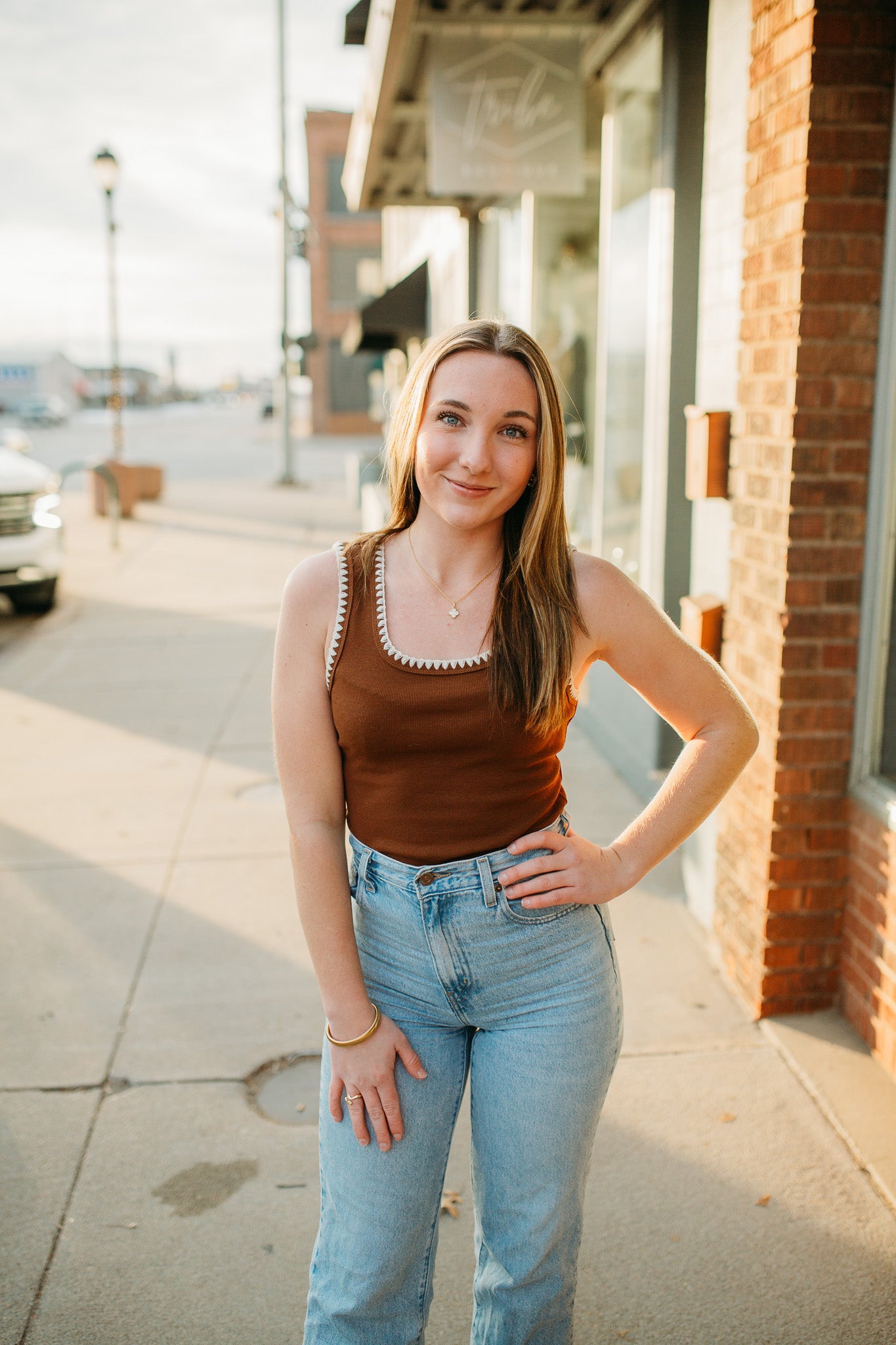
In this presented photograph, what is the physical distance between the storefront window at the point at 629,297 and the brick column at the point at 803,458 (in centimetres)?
182

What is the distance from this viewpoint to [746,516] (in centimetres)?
351

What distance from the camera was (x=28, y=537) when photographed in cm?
1031

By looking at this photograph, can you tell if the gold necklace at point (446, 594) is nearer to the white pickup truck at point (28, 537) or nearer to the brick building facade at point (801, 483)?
the brick building facade at point (801, 483)

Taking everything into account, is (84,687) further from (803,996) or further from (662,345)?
(803,996)

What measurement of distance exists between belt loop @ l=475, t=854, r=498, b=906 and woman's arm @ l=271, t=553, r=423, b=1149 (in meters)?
0.22

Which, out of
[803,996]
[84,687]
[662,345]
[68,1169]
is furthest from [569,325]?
[68,1169]

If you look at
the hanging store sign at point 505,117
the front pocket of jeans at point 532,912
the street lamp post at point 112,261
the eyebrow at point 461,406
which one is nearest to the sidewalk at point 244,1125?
the front pocket of jeans at point 532,912

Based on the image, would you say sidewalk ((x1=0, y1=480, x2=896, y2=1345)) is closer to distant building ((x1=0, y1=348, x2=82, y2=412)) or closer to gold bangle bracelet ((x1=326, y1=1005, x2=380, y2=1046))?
gold bangle bracelet ((x1=326, y1=1005, x2=380, y2=1046))

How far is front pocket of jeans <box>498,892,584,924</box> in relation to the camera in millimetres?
1801

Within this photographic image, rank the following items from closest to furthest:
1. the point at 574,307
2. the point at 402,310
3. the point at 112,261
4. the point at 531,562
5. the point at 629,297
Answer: the point at 531,562 < the point at 629,297 < the point at 574,307 < the point at 402,310 < the point at 112,261

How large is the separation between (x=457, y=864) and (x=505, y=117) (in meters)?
5.45

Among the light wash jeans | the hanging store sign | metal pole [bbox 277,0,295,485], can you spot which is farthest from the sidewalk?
metal pole [bbox 277,0,295,485]

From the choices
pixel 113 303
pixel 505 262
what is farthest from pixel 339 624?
pixel 113 303

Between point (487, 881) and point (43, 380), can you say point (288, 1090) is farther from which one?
point (43, 380)
